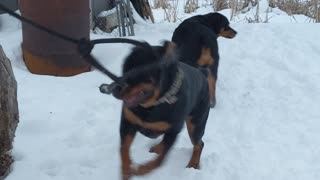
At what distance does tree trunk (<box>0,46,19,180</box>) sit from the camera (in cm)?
326

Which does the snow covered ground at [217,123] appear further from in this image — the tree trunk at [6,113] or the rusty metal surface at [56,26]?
the rusty metal surface at [56,26]

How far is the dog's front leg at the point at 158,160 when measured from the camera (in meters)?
3.04

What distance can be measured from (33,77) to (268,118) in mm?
2419

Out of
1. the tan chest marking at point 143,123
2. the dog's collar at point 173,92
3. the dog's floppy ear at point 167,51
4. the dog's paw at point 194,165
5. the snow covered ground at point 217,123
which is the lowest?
the snow covered ground at point 217,123

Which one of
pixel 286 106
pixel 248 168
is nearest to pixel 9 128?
pixel 248 168

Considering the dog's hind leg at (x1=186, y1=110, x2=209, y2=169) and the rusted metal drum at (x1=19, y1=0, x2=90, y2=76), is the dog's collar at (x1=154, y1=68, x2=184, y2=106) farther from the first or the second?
the rusted metal drum at (x1=19, y1=0, x2=90, y2=76)

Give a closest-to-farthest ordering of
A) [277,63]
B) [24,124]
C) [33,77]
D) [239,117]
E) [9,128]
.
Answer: [9,128] → [24,124] → [239,117] → [33,77] → [277,63]

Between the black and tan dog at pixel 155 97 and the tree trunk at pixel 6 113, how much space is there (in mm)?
780

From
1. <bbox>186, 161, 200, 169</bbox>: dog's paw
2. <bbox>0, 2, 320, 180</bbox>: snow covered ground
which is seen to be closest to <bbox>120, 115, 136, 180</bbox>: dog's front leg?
<bbox>0, 2, 320, 180</bbox>: snow covered ground

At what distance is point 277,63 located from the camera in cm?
640

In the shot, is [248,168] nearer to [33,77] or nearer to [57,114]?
[57,114]

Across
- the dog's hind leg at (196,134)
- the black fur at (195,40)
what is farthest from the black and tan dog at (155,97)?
the black fur at (195,40)

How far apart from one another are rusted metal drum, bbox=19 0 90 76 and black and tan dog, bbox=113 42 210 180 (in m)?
2.46

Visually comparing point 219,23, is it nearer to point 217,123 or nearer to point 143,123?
point 217,123
